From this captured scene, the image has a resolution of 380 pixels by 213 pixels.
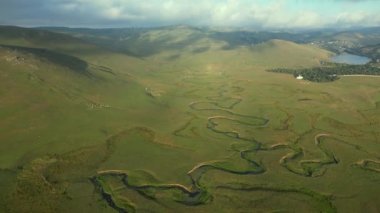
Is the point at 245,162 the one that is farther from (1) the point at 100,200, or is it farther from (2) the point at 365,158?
(1) the point at 100,200

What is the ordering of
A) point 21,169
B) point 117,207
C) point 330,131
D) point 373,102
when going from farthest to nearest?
point 373,102 → point 330,131 → point 21,169 → point 117,207

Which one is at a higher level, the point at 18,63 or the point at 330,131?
the point at 18,63

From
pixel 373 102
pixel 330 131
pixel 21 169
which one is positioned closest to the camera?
pixel 21 169

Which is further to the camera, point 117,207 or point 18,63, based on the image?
point 18,63

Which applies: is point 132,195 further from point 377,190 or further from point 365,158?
point 365,158

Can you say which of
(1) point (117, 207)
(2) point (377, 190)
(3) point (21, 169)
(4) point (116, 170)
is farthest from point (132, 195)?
(2) point (377, 190)

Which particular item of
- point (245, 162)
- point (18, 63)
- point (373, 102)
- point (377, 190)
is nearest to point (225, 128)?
point (245, 162)
